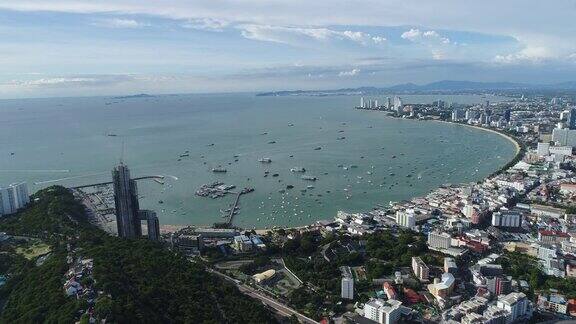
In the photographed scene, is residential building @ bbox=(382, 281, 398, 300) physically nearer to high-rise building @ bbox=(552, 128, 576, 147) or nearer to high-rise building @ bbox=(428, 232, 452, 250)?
high-rise building @ bbox=(428, 232, 452, 250)

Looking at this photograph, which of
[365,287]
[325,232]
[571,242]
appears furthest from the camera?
[325,232]

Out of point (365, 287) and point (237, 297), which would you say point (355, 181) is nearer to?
point (365, 287)

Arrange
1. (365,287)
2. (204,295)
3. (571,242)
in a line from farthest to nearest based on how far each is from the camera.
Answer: (571,242), (365,287), (204,295)

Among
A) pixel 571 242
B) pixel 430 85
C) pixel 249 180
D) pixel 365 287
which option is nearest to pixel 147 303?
pixel 365 287

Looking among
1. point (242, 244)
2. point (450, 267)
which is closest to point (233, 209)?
point (242, 244)

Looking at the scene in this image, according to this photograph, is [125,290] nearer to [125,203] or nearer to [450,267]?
[125,203]

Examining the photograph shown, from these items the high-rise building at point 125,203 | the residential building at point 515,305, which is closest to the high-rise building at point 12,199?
the high-rise building at point 125,203

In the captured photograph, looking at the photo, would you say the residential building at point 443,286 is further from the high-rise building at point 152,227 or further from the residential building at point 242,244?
the high-rise building at point 152,227
